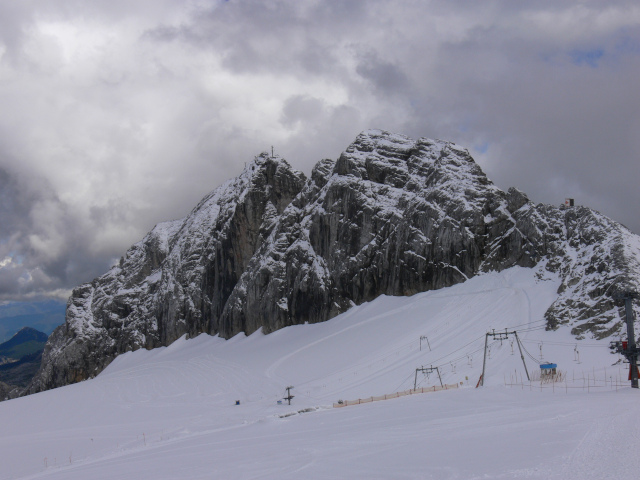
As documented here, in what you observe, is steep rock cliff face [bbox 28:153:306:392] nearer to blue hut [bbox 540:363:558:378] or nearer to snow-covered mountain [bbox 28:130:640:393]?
snow-covered mountain [bbox 28:130:640:393]

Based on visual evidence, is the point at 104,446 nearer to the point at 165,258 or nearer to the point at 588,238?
the point at 588,238

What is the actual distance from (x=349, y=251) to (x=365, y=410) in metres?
56.8

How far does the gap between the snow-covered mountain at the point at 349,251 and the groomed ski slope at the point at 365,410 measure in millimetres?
3644

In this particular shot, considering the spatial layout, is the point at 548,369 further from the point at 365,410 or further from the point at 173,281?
the point at 173,281

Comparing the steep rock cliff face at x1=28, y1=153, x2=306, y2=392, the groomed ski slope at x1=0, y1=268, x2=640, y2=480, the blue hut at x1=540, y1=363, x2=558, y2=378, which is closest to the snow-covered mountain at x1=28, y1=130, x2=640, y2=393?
the steep rock cliff face at x1=28, y1=153, x2=306, y2=392

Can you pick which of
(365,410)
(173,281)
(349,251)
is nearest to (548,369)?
(365,410)

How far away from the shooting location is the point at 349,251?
85938 millimetres

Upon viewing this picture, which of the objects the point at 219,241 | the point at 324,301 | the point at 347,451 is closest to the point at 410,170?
the point at 324,301

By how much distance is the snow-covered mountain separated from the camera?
204 ft

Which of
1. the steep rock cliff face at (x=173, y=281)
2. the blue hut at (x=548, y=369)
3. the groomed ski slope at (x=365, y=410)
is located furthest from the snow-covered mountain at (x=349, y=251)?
the blue hut at (x=548, y=369)

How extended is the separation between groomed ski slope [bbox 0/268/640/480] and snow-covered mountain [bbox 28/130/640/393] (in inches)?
143

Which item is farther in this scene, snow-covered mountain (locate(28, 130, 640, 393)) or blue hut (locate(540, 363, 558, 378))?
snow-covered mountain (locate(28, 130, 640, 393))

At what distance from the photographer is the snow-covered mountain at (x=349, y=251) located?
6203 centimetres

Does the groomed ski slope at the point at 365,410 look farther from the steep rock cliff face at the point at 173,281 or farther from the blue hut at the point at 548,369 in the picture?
the steep rock cliff face at the point at 173,281
